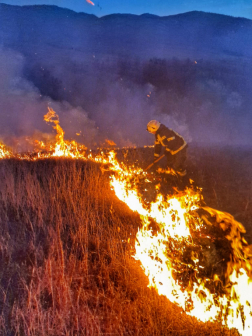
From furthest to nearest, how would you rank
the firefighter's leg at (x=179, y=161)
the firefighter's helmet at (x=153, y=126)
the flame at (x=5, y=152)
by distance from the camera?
the flame at (x=5, y=152) → the firefighter's leg at (x=179, y=161) → the firefighter's helmet at (x=153, y=126)

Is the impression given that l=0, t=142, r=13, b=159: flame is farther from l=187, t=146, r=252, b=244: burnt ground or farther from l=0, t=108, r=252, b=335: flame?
l=0, t=108, r=252, b=335: flame

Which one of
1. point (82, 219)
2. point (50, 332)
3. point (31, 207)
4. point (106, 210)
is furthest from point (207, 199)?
point (50, 332)

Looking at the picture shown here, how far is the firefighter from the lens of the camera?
876 centimetres

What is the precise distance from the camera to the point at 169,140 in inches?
344

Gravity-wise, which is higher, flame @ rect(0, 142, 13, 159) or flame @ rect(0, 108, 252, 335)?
flame @ rect(0, 108, 252, 335)

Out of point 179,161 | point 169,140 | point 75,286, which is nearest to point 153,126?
point 169,140

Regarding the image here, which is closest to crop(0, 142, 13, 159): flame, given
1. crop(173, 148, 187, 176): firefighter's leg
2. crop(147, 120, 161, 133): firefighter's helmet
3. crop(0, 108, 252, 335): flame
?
crop(147, 120, 161, 133): firefighter's helmet

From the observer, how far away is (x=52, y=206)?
5777 mm

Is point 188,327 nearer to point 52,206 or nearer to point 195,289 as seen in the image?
point 195,289

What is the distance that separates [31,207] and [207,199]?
5.40 m

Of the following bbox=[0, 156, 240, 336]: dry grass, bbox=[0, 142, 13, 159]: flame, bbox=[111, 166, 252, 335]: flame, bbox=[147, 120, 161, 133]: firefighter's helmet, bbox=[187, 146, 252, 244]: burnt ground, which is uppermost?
bbox=[147, 120, 161, 133]: firefighter's helmet

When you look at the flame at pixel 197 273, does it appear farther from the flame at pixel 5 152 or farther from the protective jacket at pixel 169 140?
the flame at pixel 5 152

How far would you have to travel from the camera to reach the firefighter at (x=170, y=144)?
345 inches

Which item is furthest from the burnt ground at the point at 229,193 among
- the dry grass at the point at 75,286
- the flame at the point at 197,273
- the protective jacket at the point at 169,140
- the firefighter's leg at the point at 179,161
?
the dry grass at the point at 75,286
